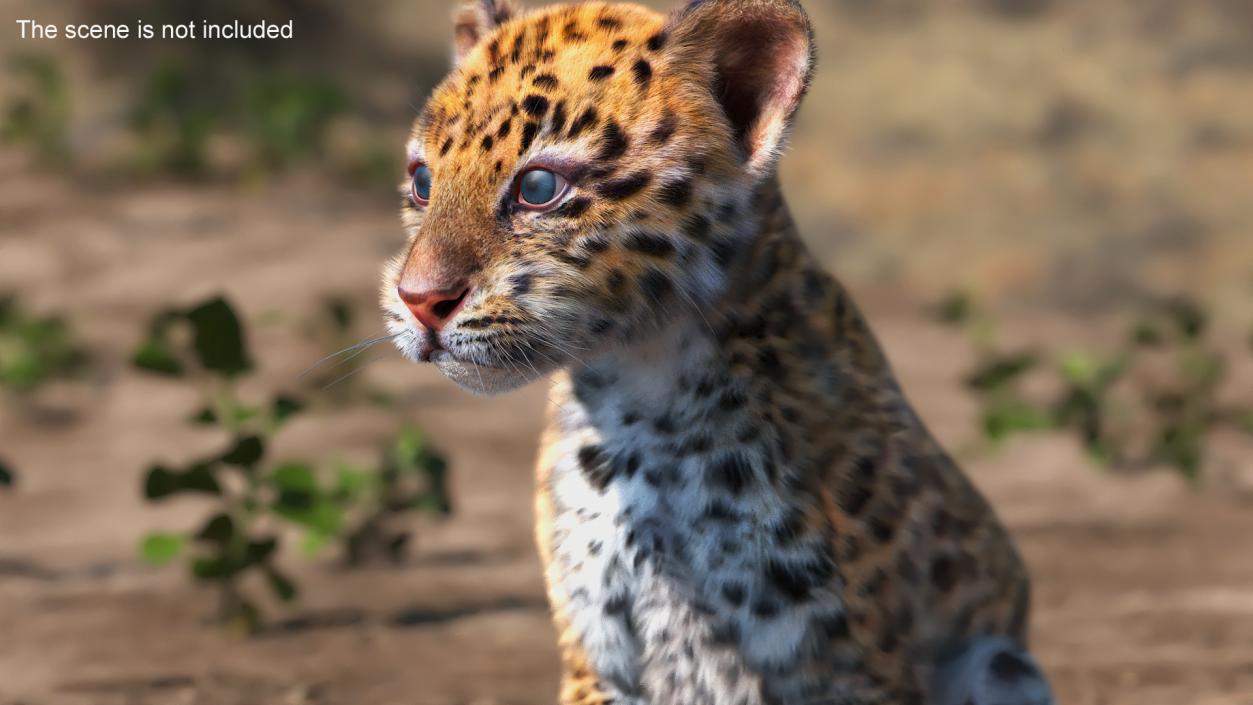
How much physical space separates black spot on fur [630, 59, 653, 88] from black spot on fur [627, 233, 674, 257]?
13.3 inches

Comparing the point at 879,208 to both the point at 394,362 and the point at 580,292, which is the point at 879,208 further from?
the point at 580,292

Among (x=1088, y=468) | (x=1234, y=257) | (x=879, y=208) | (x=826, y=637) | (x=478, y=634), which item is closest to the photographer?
(x=826, y=637)

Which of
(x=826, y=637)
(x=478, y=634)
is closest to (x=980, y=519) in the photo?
Answer: (x=826, y=637)

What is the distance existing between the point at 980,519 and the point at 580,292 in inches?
51.9

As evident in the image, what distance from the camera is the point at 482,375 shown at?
3.13 metres

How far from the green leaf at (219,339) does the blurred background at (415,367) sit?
0.02 metres

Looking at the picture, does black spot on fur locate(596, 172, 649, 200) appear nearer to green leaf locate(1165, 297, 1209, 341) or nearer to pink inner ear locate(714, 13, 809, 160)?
pink inner ear locate(714, 13, 809, 160)

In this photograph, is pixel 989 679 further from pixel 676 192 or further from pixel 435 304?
pixel 435 304

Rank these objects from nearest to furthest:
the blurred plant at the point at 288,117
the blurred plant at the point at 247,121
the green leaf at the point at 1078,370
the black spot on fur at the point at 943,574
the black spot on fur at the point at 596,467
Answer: the black spot on fur at the point at 596,467 → the black spot on fur at the point at 943,574 → the green leaf at the point at 1078,370 → the blurred plant at the point at 247,121 → the blurred plant at the point at 288,117

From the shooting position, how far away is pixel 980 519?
3.80 m

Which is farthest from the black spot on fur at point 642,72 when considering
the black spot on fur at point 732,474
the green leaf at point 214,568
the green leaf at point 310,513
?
the green leaf at point 214,568

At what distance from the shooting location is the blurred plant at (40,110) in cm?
1077

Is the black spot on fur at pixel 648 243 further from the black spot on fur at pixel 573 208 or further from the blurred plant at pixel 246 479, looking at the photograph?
the blurred plant at pixel 246 479

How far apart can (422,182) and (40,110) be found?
900cm
